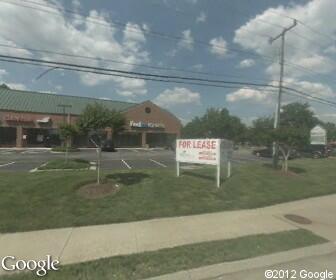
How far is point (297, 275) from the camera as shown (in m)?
5.57

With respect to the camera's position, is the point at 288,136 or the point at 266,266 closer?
the point at 266,266

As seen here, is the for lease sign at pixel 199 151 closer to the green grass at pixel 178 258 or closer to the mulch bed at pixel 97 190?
the mulch bed at pixel 97 190

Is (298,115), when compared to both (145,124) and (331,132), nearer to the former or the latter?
(331,132)

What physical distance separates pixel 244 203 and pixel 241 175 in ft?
14.3

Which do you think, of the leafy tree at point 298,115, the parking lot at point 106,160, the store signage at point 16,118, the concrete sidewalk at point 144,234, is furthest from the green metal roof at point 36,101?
the leafy tree at point 298,115

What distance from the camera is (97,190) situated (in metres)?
10.4

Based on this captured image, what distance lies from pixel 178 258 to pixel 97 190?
5.05 meters

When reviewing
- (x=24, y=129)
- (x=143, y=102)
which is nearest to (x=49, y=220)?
(x=24, y=129)

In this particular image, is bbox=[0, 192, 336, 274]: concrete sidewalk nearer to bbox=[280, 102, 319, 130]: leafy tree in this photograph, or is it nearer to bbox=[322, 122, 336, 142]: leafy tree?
bbox=[280, 102, 319, 130]: leafy tree

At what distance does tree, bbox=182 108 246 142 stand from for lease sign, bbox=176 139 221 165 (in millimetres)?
74559

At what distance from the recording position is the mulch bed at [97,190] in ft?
33.1

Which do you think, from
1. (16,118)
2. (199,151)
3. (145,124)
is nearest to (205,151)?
(199,151)

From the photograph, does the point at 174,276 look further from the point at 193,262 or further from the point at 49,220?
the point at 49,220

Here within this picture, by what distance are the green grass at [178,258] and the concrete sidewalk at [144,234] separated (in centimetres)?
35
